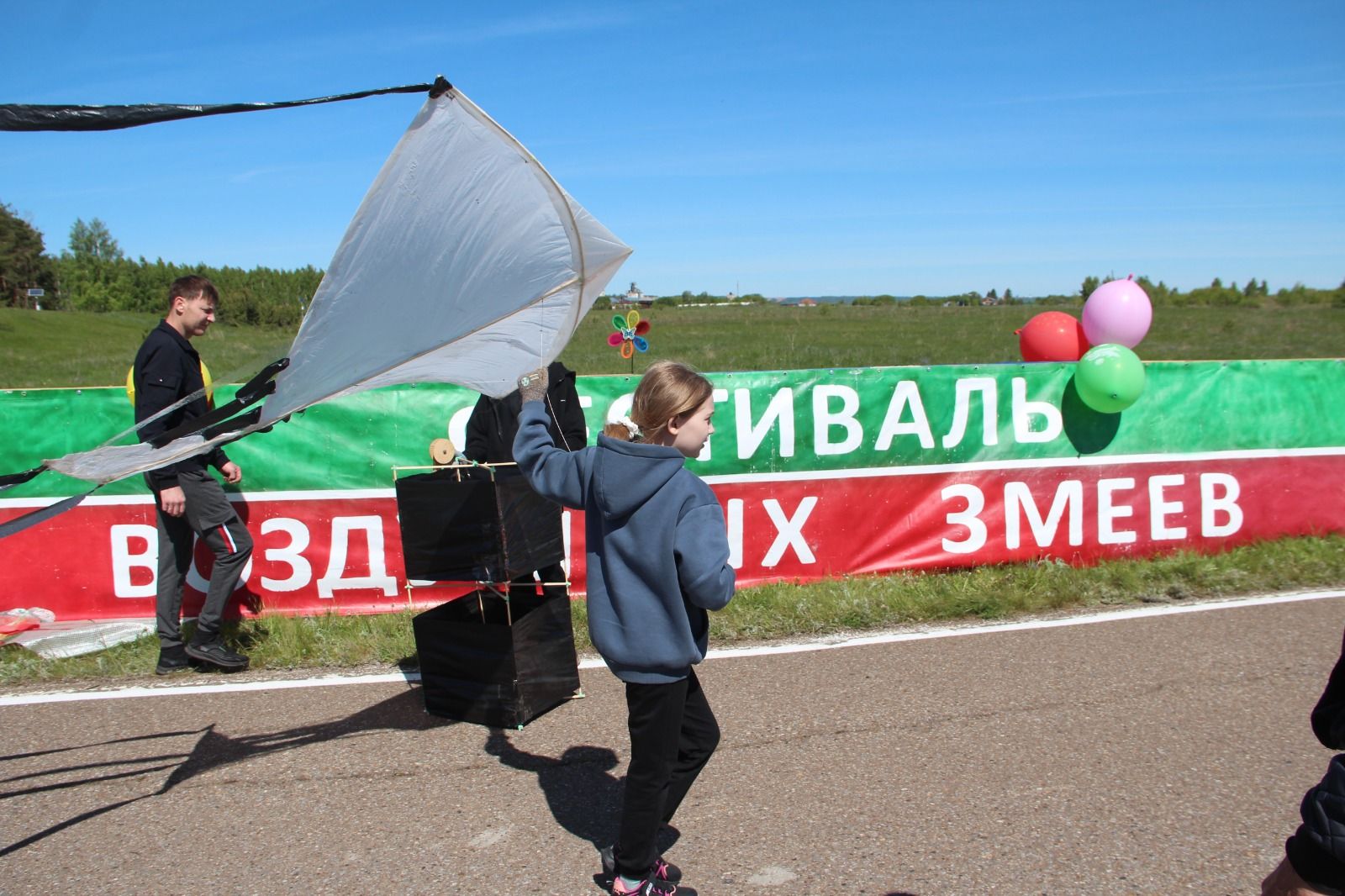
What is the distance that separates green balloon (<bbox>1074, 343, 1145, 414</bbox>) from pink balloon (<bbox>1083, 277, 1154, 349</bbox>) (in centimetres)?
92

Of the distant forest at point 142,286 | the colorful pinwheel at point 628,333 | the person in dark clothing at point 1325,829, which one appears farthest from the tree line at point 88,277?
the person in dark clothing at point 1325,829

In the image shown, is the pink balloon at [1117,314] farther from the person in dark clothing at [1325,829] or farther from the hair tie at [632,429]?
the person in dark clothing at [1325,829]

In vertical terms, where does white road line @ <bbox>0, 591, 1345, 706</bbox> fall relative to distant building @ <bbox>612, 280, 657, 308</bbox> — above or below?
below

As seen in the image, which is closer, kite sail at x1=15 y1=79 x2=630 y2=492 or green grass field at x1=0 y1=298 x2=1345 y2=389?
kite sail at x1=15 y1=79 x2=630 y2=492

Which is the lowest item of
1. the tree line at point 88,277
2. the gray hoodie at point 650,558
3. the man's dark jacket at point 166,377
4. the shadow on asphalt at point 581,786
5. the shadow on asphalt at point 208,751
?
the shadow on asphalt at point 581,786

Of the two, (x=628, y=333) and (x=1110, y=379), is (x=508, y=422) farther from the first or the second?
(x=1110, y=379)

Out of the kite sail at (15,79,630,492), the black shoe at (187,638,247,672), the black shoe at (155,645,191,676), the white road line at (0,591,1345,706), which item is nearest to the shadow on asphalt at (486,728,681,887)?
the white road line at (0,591,1345,706)

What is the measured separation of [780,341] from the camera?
42.8 meters

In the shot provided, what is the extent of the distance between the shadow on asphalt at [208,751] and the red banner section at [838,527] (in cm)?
157

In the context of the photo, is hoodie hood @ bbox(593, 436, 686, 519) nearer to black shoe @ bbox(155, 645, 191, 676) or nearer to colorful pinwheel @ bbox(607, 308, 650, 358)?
black shoe @ bbox(155, 645, 191, 676)

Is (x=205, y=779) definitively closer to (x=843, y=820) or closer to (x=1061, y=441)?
(x=843, y=820)

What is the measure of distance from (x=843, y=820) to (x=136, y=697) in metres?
3.88

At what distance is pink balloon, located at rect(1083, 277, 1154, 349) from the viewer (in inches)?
315

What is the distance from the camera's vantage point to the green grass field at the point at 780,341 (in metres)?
27.7
